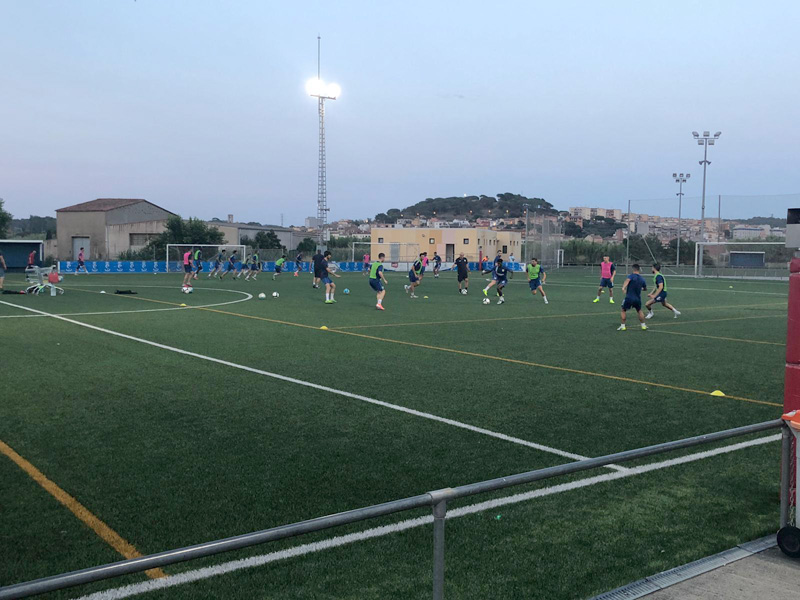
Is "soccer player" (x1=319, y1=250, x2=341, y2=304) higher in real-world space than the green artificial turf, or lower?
higher

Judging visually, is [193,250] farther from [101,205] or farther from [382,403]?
[382,403]

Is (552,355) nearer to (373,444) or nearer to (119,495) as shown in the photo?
(373,444)

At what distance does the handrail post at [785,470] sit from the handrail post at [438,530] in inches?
109

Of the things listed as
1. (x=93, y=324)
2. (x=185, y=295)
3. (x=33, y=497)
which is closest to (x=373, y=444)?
(x=33, y=497)

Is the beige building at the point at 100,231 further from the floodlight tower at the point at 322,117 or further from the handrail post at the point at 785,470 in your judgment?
the handrail post at the point at 785,470

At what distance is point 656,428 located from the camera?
27.1ft

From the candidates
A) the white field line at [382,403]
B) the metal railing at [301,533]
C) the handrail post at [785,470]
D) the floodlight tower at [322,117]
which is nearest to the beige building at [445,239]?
the floodlight tower at [322,117]

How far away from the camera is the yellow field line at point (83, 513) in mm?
4836

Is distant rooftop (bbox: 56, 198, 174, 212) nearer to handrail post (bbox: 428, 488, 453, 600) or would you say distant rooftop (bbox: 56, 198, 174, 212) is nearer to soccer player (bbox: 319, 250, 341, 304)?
soccer player (bbox: 319, 250, 341, 304)

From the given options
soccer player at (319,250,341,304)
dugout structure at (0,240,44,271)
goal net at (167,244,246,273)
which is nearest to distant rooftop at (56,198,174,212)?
goal net at (167,244,246,273)

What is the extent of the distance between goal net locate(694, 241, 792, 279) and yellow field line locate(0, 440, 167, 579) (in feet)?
173

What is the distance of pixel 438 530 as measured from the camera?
3367 millimetres

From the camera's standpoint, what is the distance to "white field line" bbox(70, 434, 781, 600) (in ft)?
14.3

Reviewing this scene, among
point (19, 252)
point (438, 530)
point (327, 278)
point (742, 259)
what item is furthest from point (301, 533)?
point (742, 259)
